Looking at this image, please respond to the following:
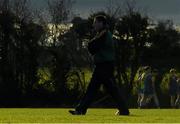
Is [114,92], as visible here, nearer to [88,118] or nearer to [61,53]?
[88,118]

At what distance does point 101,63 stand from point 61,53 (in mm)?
26301

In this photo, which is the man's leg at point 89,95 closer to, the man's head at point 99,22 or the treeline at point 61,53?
the man's head at point 99,22

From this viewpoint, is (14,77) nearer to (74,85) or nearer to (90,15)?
(74,85)

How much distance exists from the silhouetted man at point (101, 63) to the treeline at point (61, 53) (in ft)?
78.1

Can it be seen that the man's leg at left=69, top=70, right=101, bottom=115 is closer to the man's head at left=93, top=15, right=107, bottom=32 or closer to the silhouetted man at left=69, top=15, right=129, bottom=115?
the silhouetted man at left=69, top=15, right=129, bottom=115

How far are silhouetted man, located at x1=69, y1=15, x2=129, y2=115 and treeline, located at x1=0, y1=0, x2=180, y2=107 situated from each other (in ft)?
78.1

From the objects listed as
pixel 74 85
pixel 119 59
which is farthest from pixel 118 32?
pixel 74 85

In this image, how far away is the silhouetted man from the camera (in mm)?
14742

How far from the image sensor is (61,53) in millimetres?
41094

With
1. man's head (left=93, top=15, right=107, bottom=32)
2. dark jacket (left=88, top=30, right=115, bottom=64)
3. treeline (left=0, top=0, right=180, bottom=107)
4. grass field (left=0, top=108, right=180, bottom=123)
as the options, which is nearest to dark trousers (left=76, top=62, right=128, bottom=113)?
dark jacket (left=88, top=30, right=115, bottom=64)

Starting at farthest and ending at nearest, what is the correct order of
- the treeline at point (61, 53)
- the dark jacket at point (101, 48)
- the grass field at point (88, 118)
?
the treeline at point (61, 53) → the dark jacket at point (101, 48) → the grass field at point (88, 118)

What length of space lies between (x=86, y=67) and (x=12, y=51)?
16.5ft

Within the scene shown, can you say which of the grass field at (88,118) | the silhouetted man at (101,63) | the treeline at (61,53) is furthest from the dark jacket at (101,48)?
the treeline at (61,53)

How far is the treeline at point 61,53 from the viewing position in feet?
133
